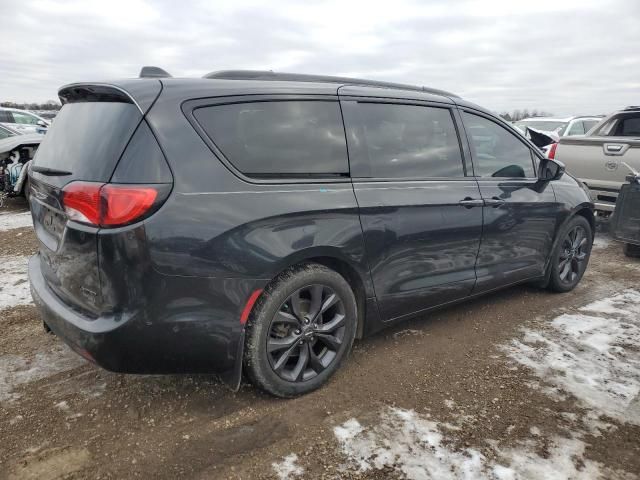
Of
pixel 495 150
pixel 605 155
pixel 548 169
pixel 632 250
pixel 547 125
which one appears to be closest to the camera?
pixel 495 150

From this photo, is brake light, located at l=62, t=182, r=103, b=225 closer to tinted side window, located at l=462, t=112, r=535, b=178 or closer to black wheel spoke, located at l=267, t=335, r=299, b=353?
black wheel spoke, located at l=267, t=335, r=299, b=353

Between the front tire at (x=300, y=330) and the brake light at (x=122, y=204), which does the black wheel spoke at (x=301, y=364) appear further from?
the brake light at (x=122, y=204)

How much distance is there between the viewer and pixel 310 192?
267 centimetres

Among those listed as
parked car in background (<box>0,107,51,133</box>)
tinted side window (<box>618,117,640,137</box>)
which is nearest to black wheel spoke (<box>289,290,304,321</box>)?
tinted side window (<box>618,117,640,137</box>)

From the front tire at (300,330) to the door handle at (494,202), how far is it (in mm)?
1426

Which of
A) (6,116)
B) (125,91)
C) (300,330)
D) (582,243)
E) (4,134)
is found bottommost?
(300,330)

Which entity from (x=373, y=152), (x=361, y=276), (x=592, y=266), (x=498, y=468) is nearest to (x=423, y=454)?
(x=498, y=468)

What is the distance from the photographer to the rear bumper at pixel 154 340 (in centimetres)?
222

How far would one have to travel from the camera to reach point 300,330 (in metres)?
2.74

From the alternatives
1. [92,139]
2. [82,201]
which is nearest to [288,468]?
[82,201]

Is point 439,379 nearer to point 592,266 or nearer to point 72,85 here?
point 72,85

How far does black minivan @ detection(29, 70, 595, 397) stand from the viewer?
2.22 metres

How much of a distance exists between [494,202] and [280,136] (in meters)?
1.87

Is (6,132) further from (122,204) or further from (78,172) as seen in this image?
(122,204)
